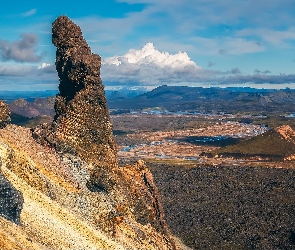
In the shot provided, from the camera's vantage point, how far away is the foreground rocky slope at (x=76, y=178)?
40031 millimetres

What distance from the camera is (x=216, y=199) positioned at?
13075 centimetres

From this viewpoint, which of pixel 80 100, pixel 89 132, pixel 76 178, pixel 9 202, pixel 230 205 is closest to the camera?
pixel 9 202

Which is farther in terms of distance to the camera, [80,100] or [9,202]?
[80,100]

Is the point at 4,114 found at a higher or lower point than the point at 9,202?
higher

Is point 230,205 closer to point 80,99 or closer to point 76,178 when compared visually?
point 80,99

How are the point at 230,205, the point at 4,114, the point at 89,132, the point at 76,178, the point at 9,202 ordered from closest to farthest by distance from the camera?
the point at 9,202 → the point at 4,114 → the point at 76,178 → the point at 89,132 → the point at 230,205

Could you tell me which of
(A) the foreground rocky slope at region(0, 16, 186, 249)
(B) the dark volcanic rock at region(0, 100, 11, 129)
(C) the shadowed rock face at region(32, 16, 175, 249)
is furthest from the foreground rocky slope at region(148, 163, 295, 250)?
(B) the dark volcanic rock at region(0, 100, 11, 129)

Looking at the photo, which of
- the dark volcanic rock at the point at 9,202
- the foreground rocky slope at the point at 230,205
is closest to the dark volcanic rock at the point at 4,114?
the dark volcanic rock at the point at 9,202

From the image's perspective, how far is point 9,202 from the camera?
3447 cm

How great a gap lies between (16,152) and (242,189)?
363 ft

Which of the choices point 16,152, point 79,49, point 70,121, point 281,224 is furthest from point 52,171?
point 281,224

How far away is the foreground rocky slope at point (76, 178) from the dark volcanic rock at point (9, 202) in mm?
89

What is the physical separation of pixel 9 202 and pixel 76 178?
19.9 meters

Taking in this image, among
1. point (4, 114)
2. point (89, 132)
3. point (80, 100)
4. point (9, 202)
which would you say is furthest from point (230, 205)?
point (9, 202)
